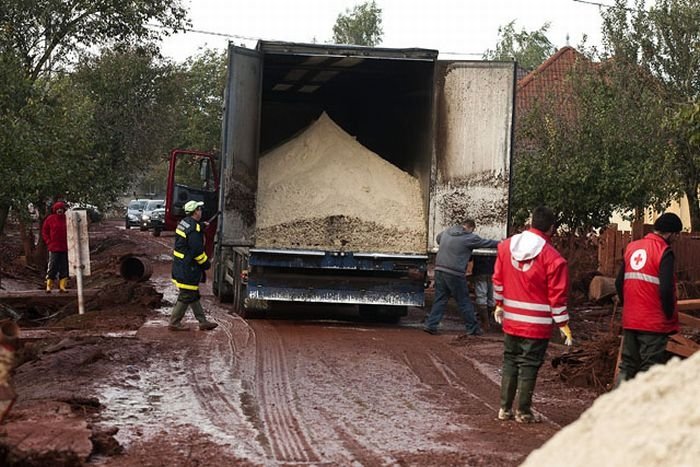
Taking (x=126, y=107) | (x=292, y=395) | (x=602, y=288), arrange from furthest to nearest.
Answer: (x=126, y=107)
(x=602, y=288)
(x=292, y=395)

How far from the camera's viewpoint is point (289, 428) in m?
8.13

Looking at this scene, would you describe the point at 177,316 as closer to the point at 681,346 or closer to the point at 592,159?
the point at 681,346

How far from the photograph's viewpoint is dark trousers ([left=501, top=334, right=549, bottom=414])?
8.45m

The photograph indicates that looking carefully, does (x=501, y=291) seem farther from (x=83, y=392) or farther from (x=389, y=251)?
(x=389, y=251)

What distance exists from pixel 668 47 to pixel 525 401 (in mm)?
16530

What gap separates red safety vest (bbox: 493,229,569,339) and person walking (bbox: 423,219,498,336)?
563 cm

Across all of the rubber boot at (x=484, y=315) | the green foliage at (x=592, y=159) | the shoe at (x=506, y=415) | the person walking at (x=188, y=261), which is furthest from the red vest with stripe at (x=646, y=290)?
the green foliage at (x=592, y=159)

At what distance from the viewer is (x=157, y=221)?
154ft

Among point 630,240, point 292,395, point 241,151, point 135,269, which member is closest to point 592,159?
point 630,240

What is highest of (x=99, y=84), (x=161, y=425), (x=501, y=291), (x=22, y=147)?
(x=99, y=84)

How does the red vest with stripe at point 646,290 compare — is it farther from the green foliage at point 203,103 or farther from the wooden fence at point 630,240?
the green foliage at point 203,103

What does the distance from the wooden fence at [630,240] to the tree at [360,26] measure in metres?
53.7

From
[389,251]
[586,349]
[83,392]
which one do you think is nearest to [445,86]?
[389,251]

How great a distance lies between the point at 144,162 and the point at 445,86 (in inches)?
948
